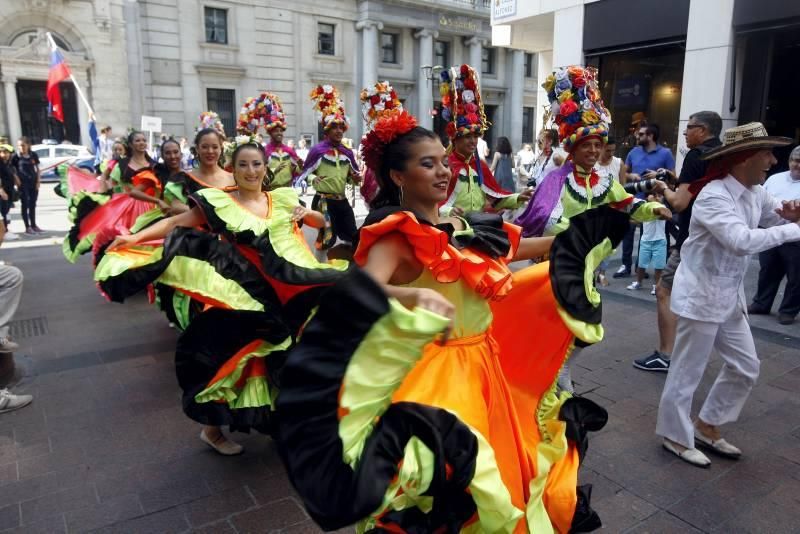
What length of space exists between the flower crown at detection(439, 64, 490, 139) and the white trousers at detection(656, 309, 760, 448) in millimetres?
2673

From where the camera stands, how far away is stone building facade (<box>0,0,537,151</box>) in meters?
25.4

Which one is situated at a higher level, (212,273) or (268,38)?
(268,38)

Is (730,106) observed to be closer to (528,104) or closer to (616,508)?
(616,508)

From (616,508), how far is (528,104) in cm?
3797

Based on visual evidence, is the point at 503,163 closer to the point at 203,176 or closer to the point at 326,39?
the point at 203,176

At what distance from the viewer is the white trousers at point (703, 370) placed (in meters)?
3.52

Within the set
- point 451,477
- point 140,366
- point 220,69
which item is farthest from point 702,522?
point 220,69

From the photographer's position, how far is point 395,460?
172cm

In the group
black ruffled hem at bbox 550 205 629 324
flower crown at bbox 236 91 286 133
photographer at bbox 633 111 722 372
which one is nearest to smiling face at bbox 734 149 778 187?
black ruffled hem at bbox 550 205 629 324

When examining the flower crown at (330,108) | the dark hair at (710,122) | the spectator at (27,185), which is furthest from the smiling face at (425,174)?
the spectator at (27,185)

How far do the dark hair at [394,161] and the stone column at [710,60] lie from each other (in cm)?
890

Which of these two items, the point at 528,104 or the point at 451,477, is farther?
the point at 528,104

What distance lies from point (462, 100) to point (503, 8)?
9.31 meters

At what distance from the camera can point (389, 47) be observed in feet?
106
